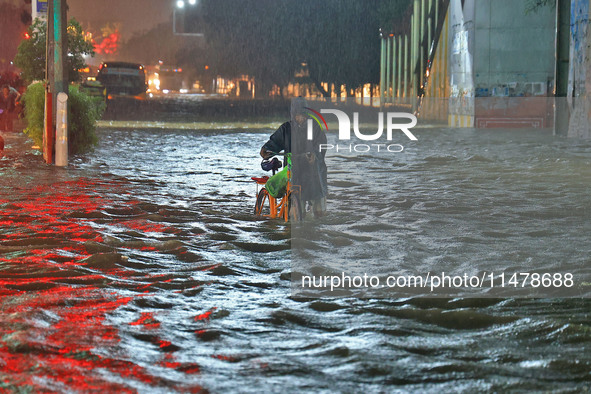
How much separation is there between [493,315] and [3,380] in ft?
10.0

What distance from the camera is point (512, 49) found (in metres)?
29.8

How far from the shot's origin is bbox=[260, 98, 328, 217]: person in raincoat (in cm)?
973

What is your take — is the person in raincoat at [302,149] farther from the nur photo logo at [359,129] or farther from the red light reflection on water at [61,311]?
the red light reflection on water at [61,311]

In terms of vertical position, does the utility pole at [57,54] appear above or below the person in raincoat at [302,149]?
above

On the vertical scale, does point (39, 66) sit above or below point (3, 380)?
above

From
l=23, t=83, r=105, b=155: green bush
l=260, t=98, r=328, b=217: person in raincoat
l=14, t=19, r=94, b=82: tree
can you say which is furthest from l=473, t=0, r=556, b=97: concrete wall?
l=260, t=98, r=328, b=217: person in raincoat

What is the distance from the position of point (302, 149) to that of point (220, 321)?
161 inches

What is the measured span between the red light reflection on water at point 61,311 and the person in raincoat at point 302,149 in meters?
1.39

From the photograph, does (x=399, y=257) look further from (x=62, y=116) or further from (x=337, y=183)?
(x=62, y=116)

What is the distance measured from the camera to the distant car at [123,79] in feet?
159

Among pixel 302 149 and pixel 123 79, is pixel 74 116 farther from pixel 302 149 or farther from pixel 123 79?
pixel 123 79

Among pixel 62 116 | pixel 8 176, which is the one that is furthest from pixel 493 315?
pixel 62 116

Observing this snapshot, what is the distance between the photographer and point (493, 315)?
6.09 meters

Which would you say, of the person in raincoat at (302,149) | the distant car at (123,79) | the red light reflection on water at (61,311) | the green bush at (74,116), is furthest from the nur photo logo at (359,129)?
the distant car at (123,79)
